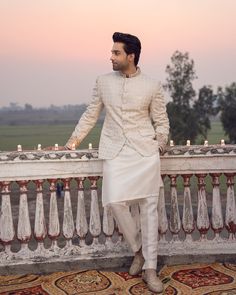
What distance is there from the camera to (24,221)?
12.0 feet

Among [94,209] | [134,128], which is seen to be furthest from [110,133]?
[94,209]

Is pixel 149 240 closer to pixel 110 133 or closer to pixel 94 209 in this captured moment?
pixel 94 209

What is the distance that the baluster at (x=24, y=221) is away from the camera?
3.66 m

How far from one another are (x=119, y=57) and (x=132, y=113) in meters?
0.40

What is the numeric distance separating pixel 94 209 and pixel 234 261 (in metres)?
1.20

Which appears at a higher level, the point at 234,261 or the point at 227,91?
the point at 227,91

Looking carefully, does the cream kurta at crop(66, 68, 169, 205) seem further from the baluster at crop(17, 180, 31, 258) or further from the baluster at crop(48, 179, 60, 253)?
the baluster at crop(17, 180, 31, 258)

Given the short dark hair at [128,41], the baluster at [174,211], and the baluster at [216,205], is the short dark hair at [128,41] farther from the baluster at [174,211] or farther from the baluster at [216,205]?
the baluster at [216,205]

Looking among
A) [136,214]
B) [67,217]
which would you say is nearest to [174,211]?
[136,214]

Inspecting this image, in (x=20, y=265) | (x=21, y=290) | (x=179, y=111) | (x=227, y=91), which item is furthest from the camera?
(x=227, y=91)

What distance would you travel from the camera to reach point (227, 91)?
118 feet

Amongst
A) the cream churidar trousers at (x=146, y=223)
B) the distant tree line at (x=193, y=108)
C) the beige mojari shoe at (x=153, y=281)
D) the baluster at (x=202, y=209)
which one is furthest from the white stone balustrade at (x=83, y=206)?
the distant tree line at (x=193, y=108)

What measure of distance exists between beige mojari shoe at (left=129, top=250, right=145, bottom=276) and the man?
0.13 m

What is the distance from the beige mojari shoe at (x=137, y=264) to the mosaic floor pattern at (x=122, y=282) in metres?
0.04
